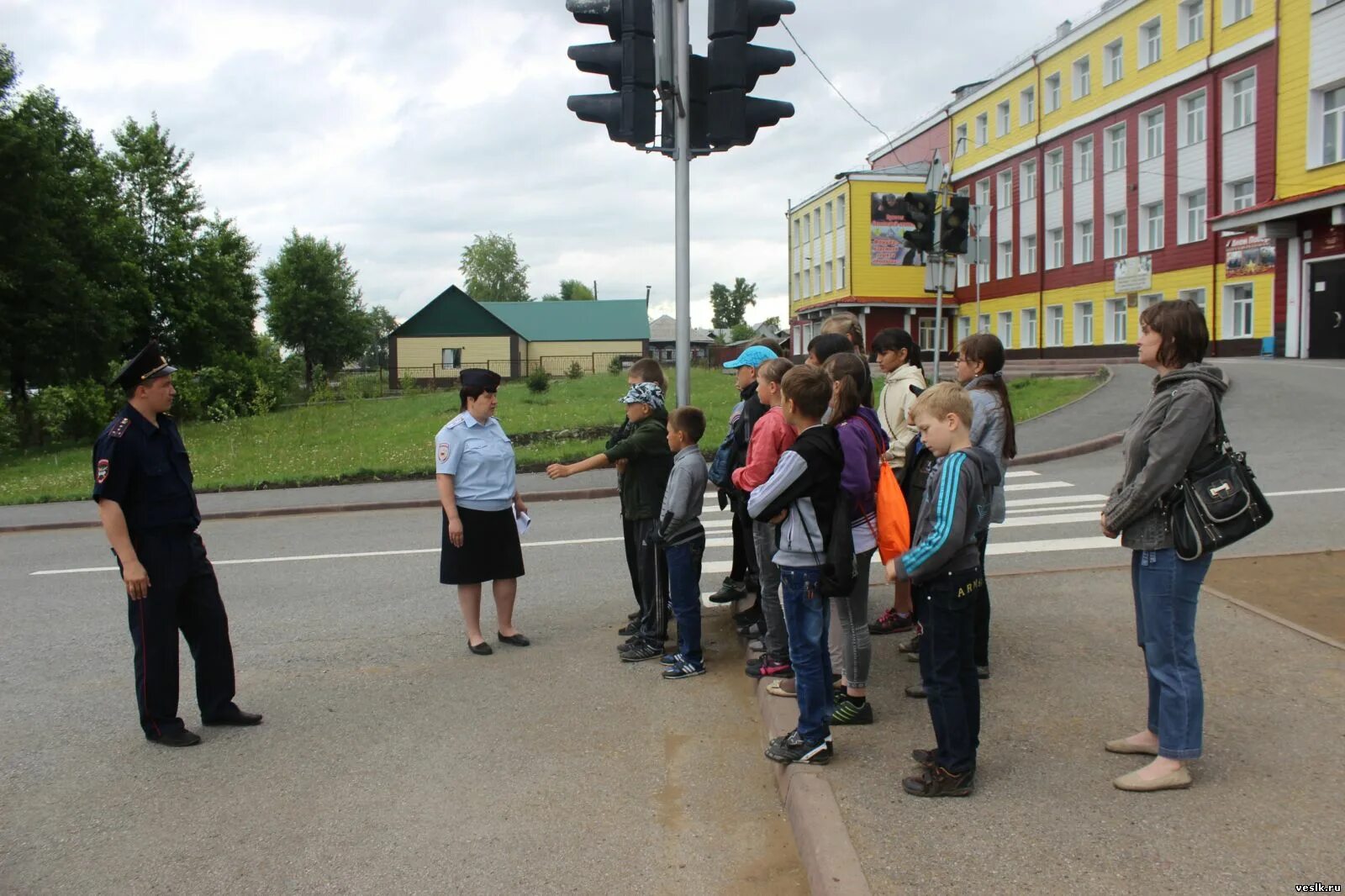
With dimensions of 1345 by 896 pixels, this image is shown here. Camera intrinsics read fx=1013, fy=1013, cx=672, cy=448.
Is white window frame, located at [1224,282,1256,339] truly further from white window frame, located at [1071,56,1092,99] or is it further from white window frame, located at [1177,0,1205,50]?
white window frame, located at [1071,56,1092,99]

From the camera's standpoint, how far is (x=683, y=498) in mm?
5805

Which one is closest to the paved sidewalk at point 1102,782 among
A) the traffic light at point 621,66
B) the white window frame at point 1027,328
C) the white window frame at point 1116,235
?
the traffic light at point 621,66

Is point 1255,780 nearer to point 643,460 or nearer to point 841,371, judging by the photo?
point 841,371

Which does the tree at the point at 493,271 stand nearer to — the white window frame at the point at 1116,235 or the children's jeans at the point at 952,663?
the white window frame at the point at 1116,235

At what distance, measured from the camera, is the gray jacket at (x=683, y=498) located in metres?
5.81

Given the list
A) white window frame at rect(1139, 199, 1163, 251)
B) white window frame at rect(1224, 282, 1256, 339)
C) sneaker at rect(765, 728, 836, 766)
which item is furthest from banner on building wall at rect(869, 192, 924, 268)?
sneaker at rect(765, 728, 836, 766)

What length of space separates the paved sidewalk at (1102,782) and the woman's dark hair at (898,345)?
171cm

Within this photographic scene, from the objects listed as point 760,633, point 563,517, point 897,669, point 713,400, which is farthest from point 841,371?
point 713,400

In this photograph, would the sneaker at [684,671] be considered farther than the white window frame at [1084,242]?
No

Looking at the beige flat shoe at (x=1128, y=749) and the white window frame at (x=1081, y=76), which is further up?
the white window frame at (x=1081, y=76)

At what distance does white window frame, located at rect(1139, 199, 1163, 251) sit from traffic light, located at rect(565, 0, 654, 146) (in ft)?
116

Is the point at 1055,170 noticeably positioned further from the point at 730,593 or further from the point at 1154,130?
the point at 730,593

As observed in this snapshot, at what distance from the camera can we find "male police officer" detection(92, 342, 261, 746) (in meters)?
4.93

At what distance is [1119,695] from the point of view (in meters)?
4.82
